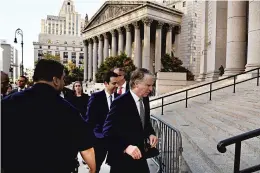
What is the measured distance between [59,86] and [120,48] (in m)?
50.2

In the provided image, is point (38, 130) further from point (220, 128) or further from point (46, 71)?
point (220, 128)

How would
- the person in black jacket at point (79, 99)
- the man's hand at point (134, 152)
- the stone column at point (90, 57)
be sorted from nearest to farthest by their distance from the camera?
the man's hand at point (134, 152) < the person in black jacket at point (79, 99) < the stone column at point (90, 57)

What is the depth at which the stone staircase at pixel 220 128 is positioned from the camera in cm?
530

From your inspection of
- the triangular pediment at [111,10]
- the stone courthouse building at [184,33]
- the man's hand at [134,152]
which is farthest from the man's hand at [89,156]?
the triangular pediment at [111,10]

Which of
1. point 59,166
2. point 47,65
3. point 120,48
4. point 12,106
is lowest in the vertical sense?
point 59,166

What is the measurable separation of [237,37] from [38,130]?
18.1m

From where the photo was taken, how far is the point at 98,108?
16.1 ft

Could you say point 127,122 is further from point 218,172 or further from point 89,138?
point 218,172

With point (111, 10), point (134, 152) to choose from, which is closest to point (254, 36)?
point (134, 152)

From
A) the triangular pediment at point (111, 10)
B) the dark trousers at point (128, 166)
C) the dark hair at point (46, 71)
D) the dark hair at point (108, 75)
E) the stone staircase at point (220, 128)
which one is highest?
the triangular pediment at point (111, 10)

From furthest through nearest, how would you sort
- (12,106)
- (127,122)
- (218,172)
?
(218,172), (127,122), (12,106)

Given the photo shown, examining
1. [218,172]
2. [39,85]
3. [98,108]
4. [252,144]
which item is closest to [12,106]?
[39,85]

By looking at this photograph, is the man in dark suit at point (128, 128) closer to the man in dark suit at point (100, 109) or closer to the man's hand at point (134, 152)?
the man's hand at point (134, 152)

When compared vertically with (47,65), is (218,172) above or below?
below
